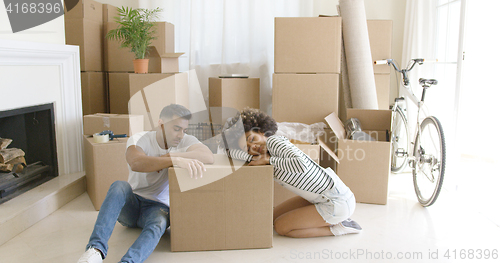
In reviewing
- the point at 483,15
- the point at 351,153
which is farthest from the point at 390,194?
the point at 483,15

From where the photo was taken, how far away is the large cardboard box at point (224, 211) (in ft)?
5.71

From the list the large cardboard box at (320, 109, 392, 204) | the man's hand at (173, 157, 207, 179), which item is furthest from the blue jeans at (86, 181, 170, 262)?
the large cardboard box at (320, 109, 392, 204)

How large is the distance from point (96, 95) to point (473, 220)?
303 cm

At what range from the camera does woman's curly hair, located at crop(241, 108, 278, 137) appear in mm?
1864

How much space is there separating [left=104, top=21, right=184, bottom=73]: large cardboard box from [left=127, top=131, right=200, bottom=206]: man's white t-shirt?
1.29 m

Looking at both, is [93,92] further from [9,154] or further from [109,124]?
[9,154]

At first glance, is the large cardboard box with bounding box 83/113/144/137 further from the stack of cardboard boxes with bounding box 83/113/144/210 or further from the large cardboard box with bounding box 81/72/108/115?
the large cardboard box with bounding box 81/72/108/115

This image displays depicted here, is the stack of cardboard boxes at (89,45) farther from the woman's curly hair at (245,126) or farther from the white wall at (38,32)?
the woman's curly hair at (245,126)

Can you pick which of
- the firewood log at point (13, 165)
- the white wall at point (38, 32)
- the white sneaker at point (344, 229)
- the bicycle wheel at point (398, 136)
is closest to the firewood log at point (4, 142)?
the firewood log at point (13, 165)

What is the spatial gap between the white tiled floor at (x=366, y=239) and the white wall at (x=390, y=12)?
1.43 metres

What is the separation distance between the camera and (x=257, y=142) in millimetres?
1866

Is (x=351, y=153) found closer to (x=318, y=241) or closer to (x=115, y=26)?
(x=318, y=241)

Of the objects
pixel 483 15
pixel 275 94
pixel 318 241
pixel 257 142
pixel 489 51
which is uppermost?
pixel 483 15

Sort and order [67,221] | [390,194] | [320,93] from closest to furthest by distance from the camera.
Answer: [67,221], [390,194], [320,93]
